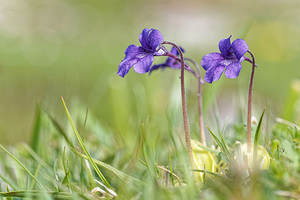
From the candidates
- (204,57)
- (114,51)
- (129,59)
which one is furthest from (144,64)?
(114,51)

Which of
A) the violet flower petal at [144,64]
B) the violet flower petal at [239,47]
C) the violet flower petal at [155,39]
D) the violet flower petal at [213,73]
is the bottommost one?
the violet flower petal at [213,73]

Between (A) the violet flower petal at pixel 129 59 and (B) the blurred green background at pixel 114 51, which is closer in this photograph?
(A) the violet flower petal at pixel 129 59

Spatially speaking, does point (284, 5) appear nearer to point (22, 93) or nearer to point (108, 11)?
point (108, 11)

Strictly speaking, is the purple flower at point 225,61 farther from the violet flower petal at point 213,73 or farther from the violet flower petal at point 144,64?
the violet flower petal at point 144,64

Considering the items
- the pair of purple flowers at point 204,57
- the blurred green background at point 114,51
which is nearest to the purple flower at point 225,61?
the pair of purple flowers at point 204,57

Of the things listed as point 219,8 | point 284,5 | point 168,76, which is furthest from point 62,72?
point 284,5

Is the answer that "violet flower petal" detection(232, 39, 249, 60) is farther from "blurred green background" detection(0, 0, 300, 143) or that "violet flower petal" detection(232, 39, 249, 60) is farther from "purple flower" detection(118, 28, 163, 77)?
"blurred green background" detection(0, 0, 300, 143)

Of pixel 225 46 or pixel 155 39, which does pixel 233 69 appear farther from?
pixel 155 39

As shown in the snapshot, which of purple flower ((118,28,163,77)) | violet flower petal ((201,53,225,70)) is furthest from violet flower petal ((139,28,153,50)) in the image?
violet flower petal ((201,53,225,70))
